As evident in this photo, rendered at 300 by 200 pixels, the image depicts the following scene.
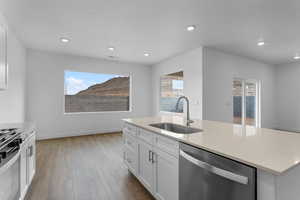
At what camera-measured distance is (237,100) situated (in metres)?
5.12

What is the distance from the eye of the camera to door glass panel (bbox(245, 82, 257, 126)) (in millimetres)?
5484

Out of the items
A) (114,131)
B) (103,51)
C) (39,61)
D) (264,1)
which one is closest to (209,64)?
(264,1)

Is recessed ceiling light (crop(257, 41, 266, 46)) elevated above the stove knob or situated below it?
above

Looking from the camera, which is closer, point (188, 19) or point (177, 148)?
point (177, 148)

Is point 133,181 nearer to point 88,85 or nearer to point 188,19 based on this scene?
point 188,19

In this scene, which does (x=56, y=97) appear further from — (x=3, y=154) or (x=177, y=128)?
(x=177, y=128)

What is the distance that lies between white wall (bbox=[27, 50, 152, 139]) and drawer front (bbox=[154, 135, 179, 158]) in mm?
4103

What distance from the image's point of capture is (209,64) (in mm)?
4203

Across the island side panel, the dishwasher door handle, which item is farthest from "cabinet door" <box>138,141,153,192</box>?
the island side panel

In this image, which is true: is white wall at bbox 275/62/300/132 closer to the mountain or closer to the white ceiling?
the white ceiling

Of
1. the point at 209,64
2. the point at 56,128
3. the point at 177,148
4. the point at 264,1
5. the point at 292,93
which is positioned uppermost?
the point at 264,1

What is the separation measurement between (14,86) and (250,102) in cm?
723

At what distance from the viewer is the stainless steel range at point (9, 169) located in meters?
1.14

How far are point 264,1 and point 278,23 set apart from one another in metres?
1.00
